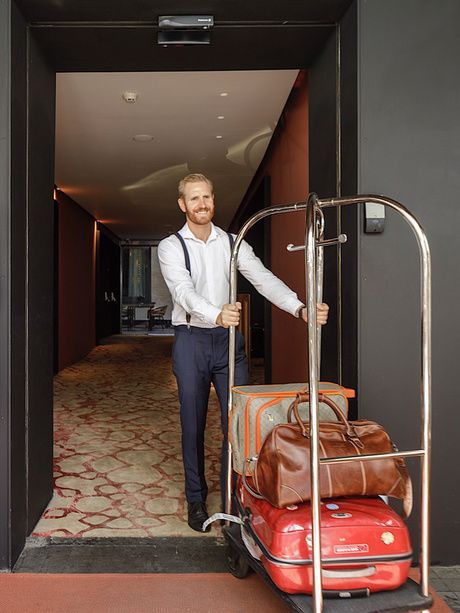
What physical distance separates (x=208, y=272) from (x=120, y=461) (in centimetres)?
178

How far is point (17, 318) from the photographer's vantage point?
2.24 metres

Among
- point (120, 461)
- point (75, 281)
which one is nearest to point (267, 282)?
point (120, 461)

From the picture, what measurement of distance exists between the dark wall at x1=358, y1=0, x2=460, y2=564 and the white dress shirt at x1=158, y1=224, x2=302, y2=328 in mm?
458

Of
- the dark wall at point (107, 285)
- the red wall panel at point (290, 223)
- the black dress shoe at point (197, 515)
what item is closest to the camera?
the black dress shoe at point (197, 515)

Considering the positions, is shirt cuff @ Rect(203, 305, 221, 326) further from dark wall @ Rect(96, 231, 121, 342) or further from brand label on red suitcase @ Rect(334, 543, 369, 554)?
dark wall @ Rect(96, 231, 121, 342)

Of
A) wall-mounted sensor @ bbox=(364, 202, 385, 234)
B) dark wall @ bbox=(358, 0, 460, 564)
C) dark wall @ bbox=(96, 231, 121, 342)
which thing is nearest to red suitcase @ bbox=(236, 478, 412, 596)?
dark wall @ bbox=(358, 0, 460, 564)

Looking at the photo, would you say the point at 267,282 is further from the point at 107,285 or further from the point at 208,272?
the point at 107,285

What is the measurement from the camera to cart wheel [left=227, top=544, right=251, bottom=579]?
1.99 meters

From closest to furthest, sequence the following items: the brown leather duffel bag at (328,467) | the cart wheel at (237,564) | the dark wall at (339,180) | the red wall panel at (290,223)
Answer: the brown leather duffel bag at (328,467), the cart wheel at (237,564), the dark wall at (339,180), the red wall panel at (290,223)

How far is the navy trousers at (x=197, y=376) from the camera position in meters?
2.46

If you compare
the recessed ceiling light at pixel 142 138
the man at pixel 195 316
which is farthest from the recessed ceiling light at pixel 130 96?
the man at pixel 195 316

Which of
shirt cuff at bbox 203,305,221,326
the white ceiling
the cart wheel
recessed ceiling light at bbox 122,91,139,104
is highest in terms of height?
the white ceiling

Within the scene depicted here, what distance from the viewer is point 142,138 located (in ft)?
17.4

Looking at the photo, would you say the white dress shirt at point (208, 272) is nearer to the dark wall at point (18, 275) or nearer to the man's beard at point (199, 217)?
the man's beard at point (199, 217)
